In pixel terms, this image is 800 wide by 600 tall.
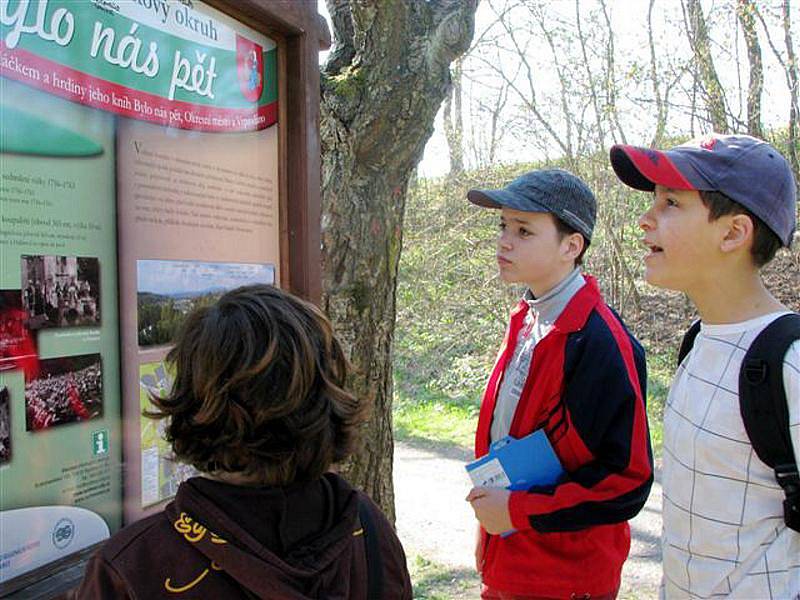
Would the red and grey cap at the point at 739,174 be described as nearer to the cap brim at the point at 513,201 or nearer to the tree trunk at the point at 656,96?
the cap brim at the point at 513,201

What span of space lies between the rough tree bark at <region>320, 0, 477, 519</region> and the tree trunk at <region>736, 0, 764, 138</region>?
6.55m

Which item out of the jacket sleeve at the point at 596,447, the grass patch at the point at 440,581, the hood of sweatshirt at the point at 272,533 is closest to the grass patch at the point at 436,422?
the grass patch at the point at 440,581

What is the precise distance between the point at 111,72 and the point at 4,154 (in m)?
0.34

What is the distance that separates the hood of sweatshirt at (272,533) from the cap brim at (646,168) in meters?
1.16

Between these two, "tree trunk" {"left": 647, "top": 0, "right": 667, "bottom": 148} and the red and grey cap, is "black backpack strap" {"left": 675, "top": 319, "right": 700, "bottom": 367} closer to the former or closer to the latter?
the red and grey cap

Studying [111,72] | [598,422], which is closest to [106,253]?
[111,72]

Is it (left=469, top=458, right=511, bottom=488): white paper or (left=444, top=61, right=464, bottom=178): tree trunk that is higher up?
(left=444, top=61, right=464, bottom=178): tree trunk

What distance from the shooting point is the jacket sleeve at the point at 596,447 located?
7.07 feet

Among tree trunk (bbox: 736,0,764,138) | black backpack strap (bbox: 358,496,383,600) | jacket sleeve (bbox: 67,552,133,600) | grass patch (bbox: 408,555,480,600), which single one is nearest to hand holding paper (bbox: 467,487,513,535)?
black backpack strap (bbox: 358,496,383,600)

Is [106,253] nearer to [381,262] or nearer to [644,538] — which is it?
[381,262]

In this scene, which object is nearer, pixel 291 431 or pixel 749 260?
pixel 291 431

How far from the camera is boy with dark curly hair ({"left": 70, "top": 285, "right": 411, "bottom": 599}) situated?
1153 millimetres

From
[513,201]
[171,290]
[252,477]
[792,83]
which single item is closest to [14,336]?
[171,290]

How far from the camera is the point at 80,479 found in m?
1.51
